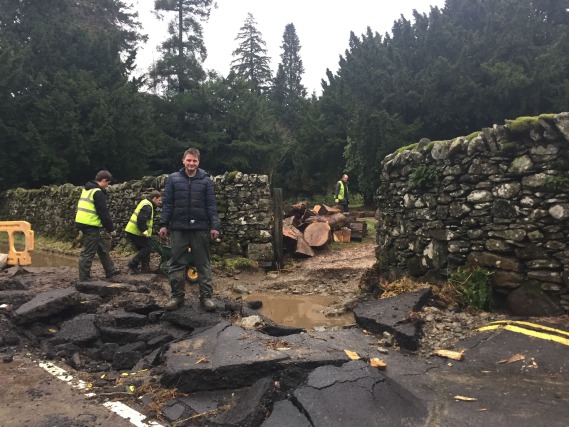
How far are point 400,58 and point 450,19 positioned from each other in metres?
3.54

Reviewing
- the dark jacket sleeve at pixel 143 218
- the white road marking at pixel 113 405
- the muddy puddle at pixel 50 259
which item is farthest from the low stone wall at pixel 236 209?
the white road marking at pixel 113 405

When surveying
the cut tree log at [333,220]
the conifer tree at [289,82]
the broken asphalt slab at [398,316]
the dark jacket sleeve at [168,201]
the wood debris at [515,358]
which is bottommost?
the wood debris at [515,358]

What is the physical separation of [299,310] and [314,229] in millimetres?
5402

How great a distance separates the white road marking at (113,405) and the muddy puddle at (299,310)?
10.0ft

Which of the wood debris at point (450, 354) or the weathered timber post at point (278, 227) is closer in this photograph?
the wood debris at point (450, 354)

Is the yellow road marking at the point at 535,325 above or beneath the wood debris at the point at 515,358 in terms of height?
above

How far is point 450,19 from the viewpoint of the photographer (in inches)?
922

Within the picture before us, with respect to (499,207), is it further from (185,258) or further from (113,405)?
(113,405)

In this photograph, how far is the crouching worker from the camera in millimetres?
8500

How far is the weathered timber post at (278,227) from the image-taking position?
10.6m

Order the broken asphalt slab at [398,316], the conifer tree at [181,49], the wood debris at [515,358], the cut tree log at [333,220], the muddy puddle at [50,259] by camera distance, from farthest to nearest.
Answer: the conifer tree at [181,49] → the cut tree log at [333,220] → the muddy puddle at [50,259] → the broken asphalt slab at [398,316] → the wood debris at [515,358]

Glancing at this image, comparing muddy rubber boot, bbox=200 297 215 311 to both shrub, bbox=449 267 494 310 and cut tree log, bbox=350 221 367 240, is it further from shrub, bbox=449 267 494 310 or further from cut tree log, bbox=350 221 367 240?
cut tree log, bbox=350 221 367 240

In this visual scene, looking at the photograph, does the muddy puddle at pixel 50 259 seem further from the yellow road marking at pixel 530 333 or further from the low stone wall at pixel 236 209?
the yellow road marking at pixel 530 333

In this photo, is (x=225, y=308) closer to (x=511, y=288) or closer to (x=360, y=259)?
(x=511, y=288)
